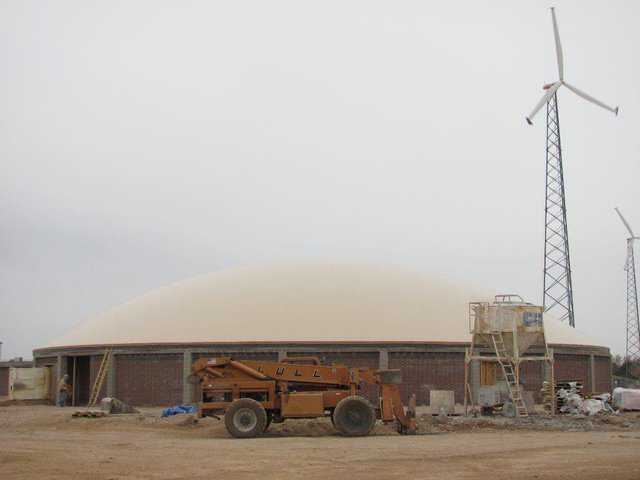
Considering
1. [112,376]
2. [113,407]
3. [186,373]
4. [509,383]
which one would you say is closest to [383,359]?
[509,383]

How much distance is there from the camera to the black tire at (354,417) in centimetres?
2178

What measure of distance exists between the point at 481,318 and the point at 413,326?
7244 mm

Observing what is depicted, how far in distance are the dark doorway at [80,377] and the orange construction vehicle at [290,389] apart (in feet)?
62.0

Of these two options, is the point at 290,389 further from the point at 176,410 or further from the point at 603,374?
the point at 603,374

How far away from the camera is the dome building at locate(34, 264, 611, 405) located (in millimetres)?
35438

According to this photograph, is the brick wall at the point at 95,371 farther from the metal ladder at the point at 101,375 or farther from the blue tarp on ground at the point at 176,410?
the blue tarp on ground at the point at 176,410

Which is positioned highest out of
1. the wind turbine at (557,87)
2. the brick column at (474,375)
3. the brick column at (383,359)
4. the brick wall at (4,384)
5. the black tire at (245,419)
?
the wind turbine at (557,87)

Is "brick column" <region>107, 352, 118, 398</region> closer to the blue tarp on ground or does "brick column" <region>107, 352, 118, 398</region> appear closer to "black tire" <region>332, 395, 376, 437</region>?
the blue tarp on ground

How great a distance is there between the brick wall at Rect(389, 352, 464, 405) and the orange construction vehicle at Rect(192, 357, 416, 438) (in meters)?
12.6

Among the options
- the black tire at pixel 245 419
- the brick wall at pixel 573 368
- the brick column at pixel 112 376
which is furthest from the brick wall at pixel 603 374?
the black tire at pixel 245 419

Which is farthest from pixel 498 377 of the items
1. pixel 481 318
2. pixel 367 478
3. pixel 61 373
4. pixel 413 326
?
pixel 367 478

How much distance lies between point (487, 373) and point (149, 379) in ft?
46.2

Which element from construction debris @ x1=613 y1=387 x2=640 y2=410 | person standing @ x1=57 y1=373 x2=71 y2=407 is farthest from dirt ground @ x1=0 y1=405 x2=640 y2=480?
person standing @ x1=57 y1=373 x2=71 y2=407

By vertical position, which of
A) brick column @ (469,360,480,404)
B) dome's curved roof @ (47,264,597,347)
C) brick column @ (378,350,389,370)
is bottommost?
brick column @ (469,360,480,404)
